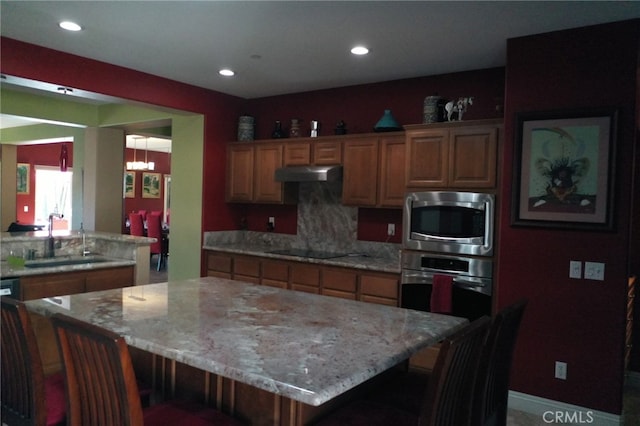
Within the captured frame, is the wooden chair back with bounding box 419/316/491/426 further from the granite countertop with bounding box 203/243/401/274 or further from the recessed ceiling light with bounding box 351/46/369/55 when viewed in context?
the recessed ceiling light with bounding box 351/46/369/55

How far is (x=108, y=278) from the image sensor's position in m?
3.78

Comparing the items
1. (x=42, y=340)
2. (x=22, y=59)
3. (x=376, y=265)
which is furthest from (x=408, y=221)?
(x=22, y=59)

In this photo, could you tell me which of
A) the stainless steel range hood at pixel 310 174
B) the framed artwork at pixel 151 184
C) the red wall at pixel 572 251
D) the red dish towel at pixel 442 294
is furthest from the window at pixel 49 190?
the red wall at pixel 572 251

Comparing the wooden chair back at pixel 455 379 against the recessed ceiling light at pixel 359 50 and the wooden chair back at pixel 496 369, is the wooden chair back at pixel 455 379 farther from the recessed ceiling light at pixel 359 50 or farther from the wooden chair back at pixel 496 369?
the recessed ceiling light at pixel 359 50

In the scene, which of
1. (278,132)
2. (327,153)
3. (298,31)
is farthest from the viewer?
(278,132)

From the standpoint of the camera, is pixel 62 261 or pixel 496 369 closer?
pixel 496 369

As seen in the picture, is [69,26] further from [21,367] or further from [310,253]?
[310,253]

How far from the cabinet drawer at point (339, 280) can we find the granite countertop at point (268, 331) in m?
1.61

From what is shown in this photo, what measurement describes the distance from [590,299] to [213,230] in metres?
3.92

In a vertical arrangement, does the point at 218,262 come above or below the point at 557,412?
above

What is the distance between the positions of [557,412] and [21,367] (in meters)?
3.22

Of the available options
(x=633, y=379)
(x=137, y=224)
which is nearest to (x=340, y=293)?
(x=633, y=379)

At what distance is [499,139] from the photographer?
3.54 m

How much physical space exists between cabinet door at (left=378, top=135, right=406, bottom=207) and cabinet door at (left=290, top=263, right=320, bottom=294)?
93 cm
